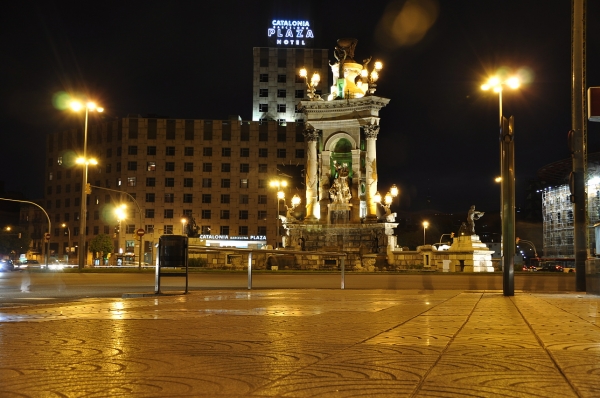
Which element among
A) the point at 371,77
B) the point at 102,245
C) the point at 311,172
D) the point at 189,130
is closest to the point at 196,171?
the point at 189,130

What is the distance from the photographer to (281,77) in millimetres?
112562

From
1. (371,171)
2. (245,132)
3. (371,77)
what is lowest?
(371,171)

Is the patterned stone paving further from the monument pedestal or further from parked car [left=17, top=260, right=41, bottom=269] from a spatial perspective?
parked car [left=17, top=260, right=41, bottom=269]

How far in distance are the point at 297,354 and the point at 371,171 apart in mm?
51546

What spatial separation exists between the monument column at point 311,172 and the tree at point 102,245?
152ft

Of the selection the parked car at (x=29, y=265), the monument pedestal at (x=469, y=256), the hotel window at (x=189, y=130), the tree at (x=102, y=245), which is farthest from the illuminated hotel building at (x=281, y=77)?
the monument pedestal at (x=469, y=256)

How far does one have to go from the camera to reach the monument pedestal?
49812 millimetres

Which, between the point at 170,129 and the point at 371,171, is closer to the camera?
the point at 371,171

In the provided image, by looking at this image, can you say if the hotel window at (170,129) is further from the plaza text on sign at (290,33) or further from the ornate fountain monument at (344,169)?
the ornate fountain monument at (344,169)

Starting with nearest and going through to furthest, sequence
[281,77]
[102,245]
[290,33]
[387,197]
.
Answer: [387,197]
[102,245]
[281,77]
[290,33]

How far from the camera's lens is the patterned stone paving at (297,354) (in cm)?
458

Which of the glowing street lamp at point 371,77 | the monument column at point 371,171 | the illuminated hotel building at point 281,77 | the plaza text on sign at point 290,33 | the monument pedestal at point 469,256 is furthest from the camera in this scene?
the plaza text on sign at point 290,33

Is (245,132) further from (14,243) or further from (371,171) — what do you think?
(371,171)

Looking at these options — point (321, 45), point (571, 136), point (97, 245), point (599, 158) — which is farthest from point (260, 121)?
point (571, 136)
